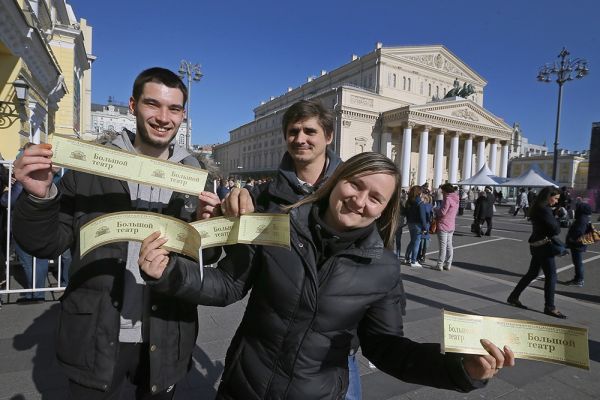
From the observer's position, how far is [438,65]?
2287 inches

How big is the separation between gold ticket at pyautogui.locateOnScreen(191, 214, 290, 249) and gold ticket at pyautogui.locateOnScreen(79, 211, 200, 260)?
101 mm

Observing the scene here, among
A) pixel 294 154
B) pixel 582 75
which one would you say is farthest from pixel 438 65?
pixel 294 154

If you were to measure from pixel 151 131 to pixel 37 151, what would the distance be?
45 centimetres

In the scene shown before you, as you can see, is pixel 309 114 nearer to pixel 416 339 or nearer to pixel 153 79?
pixel 153 79

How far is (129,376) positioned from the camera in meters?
1.66

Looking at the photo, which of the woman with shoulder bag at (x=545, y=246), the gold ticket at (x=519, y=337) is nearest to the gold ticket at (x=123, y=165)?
the gold ticket at (x=519, y=337)

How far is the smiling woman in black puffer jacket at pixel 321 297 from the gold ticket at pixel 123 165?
35cm

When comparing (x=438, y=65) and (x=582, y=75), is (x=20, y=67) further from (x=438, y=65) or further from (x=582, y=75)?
(x=438, y=65)

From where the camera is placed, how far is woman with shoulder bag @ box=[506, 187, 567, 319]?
5.22 m

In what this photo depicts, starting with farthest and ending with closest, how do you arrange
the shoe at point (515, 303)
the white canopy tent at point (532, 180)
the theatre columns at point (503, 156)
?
the theatre columns at point (503, 156) < the white canopy tent at point (532, 180) < the shoe at point (515, 303)

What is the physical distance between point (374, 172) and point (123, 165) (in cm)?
106

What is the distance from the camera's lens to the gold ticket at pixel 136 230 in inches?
48.5

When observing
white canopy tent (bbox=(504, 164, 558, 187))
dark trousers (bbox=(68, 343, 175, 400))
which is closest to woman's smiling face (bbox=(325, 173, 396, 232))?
dark trousers (bbox=(68, 343, 175, 400))

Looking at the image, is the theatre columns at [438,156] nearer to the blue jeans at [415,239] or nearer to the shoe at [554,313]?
the blue jeans at [415,239]
